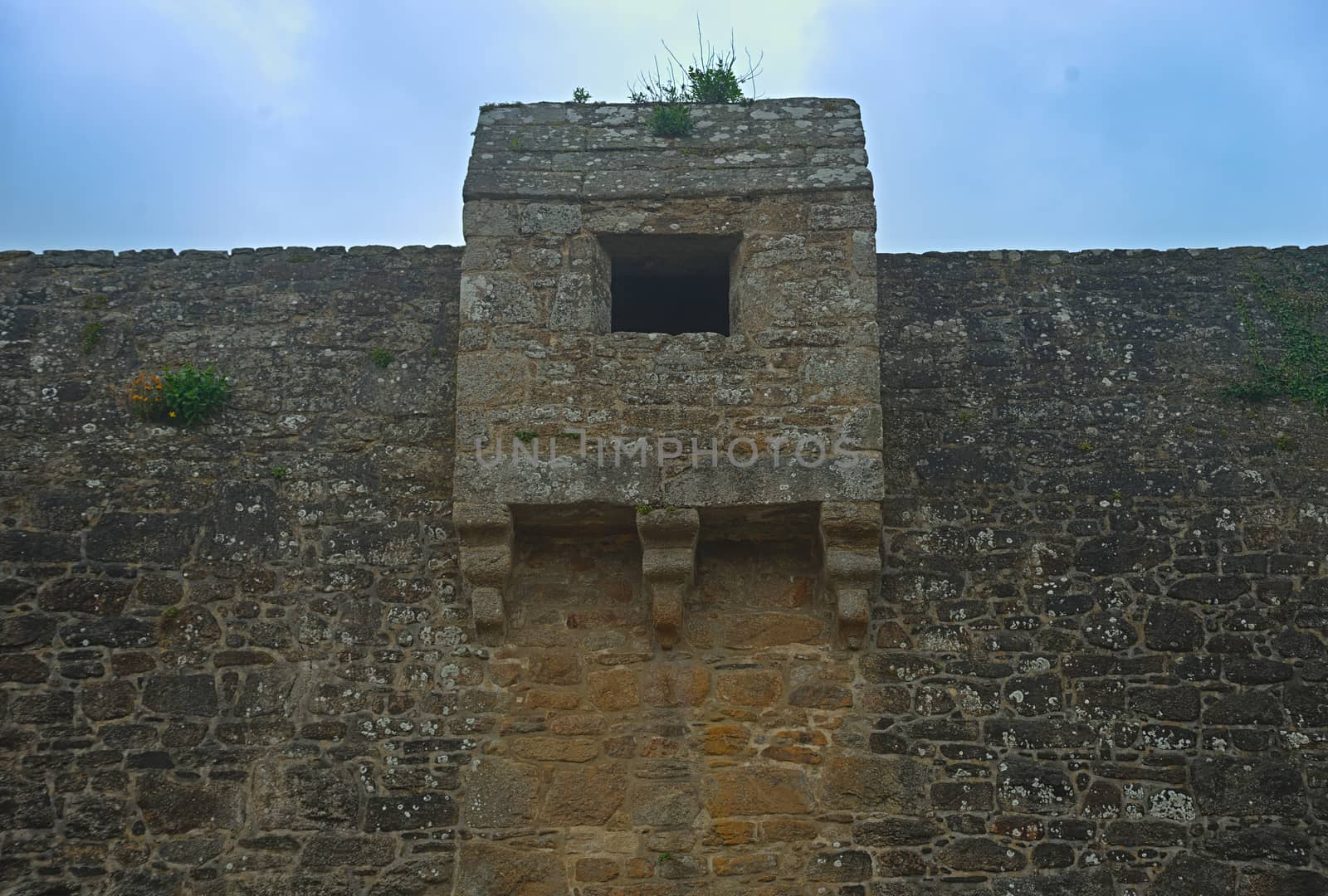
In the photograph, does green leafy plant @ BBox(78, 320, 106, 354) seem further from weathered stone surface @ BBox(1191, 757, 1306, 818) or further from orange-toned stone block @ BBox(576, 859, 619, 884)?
weathered stone surface @ BBox(1191, 757, 1306, 818)

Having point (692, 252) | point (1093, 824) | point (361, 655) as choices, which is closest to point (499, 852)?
point (361, 655)

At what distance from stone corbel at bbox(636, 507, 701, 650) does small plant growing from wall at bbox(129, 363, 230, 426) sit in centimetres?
228

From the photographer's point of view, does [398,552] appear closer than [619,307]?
Yes

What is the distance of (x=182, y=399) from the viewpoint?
6.48 m

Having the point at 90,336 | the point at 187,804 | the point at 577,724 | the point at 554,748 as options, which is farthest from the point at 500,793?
the point at 90,336

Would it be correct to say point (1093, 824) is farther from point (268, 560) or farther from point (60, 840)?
point (60, 840)

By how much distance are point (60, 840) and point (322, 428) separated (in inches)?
85.9

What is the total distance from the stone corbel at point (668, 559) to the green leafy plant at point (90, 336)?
304 cm

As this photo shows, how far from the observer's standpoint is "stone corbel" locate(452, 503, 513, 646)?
591cm

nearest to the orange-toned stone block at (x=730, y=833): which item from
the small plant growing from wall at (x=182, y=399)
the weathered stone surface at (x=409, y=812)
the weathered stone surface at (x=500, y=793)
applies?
the weathered stone surface at (x=500, y=793)

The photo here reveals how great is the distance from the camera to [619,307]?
7.48 metres

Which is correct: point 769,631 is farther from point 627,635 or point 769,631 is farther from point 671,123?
point 671,123

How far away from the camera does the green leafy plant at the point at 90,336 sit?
6.72 metres

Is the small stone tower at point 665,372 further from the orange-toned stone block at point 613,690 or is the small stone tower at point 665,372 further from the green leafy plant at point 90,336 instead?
the green leafy plant at point 90,336
